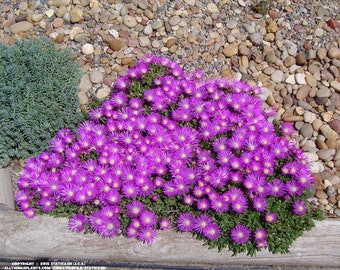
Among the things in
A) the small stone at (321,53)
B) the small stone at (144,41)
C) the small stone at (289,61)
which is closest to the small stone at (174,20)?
the small stone at (144,41)

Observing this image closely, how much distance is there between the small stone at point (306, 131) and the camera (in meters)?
3.66

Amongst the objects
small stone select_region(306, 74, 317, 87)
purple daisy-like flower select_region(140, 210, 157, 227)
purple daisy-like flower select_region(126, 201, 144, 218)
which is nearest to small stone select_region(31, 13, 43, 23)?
purple daisy-like flower select_region(126, 201, 144, 218)

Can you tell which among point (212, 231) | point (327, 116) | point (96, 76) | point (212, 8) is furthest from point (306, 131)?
point (96, 76)

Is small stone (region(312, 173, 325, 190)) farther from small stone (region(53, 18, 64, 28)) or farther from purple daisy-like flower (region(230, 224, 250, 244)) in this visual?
small stone (region(53, 18, 64, 28))

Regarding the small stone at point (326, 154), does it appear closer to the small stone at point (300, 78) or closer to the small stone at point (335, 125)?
the small stone at point (335, 125)

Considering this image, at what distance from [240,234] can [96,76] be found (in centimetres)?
204

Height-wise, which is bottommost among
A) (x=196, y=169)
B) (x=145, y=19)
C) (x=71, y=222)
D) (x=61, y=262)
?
(x=61, y=262)

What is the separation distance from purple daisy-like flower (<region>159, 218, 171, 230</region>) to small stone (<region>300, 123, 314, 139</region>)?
4.85 ft

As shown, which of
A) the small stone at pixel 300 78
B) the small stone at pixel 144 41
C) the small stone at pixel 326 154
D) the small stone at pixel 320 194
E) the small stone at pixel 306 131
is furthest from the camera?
the small stone at pixel 144 41

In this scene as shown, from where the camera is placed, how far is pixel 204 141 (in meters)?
3.35

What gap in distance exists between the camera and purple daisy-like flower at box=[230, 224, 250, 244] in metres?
2.92

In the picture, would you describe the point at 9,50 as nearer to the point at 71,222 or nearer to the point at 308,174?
the point at 71,222

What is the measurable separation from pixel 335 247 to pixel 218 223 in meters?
0.87

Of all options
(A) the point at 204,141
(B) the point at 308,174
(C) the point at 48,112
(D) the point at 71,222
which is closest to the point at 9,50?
(C) the point at 48,112
